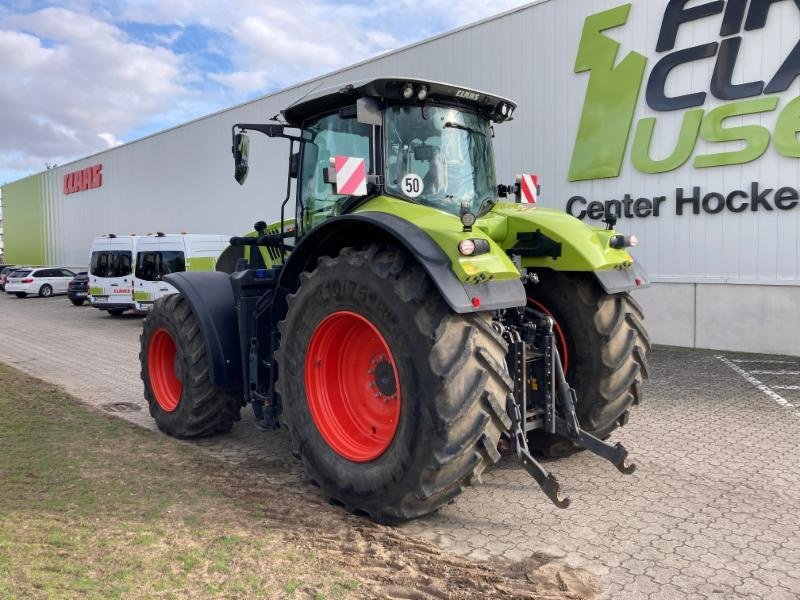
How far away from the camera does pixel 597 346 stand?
173 inches

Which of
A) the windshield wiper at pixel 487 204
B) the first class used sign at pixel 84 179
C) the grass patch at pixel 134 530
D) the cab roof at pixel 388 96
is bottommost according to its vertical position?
the grass patch at pixel 134 530

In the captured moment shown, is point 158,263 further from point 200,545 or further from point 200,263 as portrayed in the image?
point 200,545

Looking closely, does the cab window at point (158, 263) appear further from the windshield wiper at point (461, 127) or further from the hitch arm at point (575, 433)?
the hitch arm at point (575, 433)

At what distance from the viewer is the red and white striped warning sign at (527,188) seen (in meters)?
5.36

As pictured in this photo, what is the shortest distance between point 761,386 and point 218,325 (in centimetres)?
615

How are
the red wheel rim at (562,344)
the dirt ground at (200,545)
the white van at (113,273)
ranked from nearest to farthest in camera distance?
1. the dirt ground at (200,545)
2. the red wheel rim at (562,344)
3. the white van at (113,273)

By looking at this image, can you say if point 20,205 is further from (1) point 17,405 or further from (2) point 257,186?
(1) point 17,405

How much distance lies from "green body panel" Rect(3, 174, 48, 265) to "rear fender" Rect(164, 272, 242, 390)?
123 feet

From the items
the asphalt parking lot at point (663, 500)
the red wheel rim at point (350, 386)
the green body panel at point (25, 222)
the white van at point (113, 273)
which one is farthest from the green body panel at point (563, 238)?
the green body panel at point (25, 222)

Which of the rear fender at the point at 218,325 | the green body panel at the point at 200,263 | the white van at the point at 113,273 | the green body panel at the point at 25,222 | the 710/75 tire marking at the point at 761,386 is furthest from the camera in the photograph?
the green body panel at the point at 25,222

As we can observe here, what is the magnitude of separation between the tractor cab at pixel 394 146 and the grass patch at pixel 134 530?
1996 millimetres

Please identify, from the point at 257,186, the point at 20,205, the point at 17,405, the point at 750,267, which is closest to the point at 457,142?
the point at 17,405

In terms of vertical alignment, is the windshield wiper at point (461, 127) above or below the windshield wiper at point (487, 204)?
above

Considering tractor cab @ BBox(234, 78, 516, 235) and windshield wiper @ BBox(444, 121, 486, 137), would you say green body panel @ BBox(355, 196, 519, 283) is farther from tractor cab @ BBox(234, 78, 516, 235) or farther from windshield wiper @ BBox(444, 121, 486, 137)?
windshield wiper @ BBox(444, 121, 486, 137)
